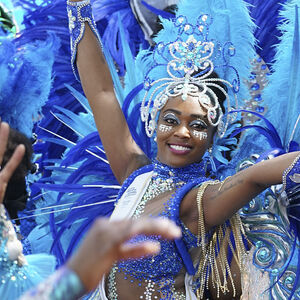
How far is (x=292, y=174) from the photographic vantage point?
2.62 metres

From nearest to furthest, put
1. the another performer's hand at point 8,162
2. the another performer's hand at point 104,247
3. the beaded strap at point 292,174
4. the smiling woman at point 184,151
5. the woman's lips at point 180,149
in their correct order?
the another performer's hand at point 104,247
the another performer's hand at point 8,162
the beaded strap at point 292,174
the smiling woman at point 184,151
the woman's lips at point 180,149

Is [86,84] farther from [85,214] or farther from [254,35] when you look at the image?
[254,35]

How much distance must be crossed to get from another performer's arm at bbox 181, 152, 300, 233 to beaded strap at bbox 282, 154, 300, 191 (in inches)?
0.5

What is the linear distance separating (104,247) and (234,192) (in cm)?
136

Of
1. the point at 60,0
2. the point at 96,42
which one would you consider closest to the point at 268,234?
the point at 96,42

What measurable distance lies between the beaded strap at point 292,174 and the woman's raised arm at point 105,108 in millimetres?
974

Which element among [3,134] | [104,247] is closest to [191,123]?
[3,134]

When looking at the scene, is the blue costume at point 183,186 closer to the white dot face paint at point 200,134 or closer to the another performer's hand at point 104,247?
the white dot face paint at point 200,134

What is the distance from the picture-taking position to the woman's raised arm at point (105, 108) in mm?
3424

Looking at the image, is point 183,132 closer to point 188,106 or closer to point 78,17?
point 188,106

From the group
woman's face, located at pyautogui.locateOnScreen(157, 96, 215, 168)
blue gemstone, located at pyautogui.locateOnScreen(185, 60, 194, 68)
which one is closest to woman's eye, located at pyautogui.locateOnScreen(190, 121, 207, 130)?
woman's face, located at pyautogui.locateOnScreen(157, 96, 215, 168)

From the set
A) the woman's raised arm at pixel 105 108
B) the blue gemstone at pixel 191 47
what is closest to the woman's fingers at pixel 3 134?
the woman's raised arm at pixel 105 108

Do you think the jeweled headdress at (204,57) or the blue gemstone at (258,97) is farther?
the blue gemstone at (258,97)

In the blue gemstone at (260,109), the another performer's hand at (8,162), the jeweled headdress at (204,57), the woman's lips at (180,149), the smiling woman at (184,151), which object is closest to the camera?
the another performer's hand at (8,162)
